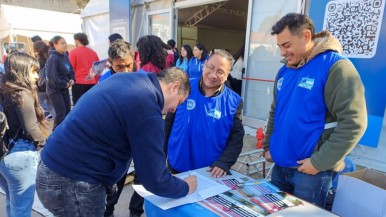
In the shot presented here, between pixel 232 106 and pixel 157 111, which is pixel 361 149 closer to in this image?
pixel 232 106

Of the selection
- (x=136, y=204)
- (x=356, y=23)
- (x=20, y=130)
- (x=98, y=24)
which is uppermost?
(x=98, y=24)

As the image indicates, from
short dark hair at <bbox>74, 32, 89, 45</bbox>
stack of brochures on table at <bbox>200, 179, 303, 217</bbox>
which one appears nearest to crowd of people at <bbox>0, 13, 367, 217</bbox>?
stack of brochures on table at <bbox>200, 179, 303, 217</bbox>

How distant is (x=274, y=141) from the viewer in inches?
61.2

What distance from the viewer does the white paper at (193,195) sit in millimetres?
1132

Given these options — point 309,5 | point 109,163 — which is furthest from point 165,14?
point 109,163

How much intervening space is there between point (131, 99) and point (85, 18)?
8512 mm

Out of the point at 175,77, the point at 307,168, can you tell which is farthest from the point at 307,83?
the point at 175,77

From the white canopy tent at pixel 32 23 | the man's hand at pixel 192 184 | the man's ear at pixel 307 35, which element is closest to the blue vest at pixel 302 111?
the man's ear at pixel 307 35

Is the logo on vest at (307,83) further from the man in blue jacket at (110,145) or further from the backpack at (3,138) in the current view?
the backpack at (3,138)

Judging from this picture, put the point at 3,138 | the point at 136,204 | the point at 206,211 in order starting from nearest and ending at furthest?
1. the point at 206,211
2. the point at 3,138
3. the point at 136,204

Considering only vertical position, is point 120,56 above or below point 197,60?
above

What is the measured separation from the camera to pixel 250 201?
1.15 meters

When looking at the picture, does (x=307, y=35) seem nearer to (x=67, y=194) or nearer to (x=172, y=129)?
(x=172, y=129)

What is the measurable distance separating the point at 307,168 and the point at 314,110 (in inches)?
11.4
